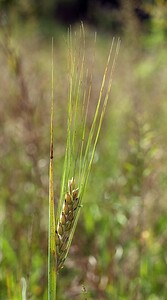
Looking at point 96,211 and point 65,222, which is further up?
point 65,222

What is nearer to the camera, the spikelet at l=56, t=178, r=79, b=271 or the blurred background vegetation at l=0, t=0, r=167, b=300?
the spikelet at l=56, t=178, r=79, b=271

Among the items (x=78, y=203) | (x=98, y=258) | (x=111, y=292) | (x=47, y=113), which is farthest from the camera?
(x=47, y=113)

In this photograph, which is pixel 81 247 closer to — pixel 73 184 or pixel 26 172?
pixel 26 172

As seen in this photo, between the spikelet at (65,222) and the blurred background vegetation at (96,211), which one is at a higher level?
the spikelet at (65,222)

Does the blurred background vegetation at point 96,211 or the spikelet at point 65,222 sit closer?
the spikelet at point 65,222

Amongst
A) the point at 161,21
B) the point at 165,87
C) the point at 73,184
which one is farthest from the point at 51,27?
the point at 73,184

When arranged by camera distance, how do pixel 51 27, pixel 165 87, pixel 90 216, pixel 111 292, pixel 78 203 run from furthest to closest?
pixel 51 27 → pixel 165 87 → pixel 90 216 → pixel 111 292 → pixel 78 203

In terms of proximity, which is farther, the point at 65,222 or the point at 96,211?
the point at 96,211

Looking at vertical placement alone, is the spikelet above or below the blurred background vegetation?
above
